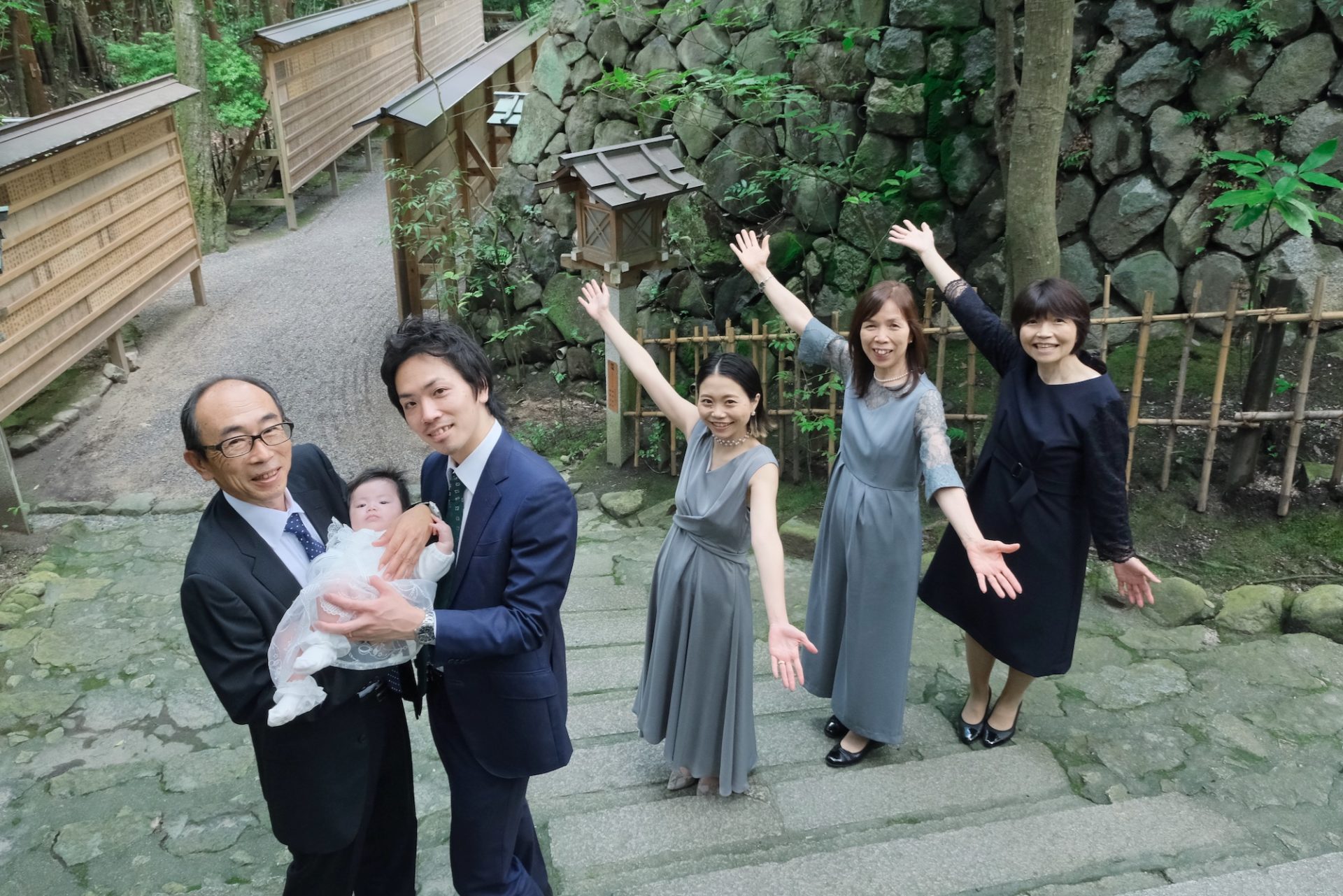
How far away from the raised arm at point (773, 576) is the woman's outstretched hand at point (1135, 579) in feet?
3.91

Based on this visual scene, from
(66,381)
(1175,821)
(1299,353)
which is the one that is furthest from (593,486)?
(66,381)

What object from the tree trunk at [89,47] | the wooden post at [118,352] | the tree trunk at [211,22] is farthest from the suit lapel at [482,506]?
the tree trunk at [89,47]

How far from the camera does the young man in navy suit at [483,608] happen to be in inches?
84.7

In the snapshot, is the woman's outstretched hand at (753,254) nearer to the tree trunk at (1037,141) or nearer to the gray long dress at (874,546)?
the gray long dress at (874,546)

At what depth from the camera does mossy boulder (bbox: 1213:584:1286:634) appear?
4391 millimetres

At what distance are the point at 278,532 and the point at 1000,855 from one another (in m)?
2.34

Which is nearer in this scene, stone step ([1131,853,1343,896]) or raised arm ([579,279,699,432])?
stone step ([1131,853,1343,896])

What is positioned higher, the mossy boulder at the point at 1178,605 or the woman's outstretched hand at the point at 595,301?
the woman's outstretched hand at the point at 595,301

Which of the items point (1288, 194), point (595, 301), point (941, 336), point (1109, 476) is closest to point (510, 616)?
point (595, 301)

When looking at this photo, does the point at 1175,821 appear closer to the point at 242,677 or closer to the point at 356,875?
the point at 356,875

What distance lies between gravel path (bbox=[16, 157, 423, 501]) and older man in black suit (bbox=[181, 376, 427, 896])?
5582mm

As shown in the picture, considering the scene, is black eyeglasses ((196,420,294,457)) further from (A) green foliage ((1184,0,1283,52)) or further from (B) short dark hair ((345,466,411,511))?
(A) green foliage ((1184,0,1283,52))

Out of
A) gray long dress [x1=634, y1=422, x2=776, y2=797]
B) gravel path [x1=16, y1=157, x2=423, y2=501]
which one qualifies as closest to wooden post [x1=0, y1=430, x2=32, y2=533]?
gravel path [x1=16, y1=157, x2=423, y2=501]

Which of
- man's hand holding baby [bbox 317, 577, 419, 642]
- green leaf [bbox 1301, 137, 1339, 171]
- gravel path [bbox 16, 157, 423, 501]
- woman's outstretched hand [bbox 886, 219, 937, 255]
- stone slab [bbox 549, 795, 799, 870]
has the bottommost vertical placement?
gravel path [bbox 16, 157, 423, 501]
